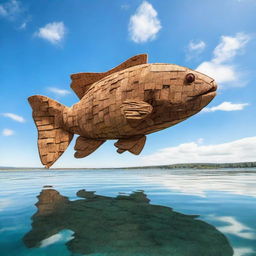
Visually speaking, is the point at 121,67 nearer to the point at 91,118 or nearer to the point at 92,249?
the point at 91,118

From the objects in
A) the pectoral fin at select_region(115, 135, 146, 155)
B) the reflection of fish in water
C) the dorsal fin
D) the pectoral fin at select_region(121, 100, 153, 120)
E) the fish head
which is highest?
the dorsal fin

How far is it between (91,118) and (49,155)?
6.54 feet

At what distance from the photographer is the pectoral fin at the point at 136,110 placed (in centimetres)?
464

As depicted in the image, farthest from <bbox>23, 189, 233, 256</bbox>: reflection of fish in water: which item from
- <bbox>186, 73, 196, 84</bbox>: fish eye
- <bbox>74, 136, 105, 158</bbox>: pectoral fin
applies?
<bbox>186, 73, 196, 84</bbox>: fish eye

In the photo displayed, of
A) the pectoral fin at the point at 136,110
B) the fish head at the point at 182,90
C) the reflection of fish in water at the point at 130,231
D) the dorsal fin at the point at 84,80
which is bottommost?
the reflection of fish in water at the point at 130,231

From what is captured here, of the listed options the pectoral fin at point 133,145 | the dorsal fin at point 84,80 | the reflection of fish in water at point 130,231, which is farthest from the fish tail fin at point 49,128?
the reflection of fish in water at point 130,231

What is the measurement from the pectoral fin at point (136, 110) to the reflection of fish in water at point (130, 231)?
2037mm

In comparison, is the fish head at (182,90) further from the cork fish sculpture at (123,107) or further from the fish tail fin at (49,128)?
the fish tail fin at (49,128)

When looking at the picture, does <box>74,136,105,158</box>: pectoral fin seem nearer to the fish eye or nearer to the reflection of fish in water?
the reflection of fish in water

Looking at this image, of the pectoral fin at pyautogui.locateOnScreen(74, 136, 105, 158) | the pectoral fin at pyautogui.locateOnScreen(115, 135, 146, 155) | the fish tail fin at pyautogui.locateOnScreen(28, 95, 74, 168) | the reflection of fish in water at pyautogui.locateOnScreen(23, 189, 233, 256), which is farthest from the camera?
the fish tail fin at pyautogui.locateOnScreen(28, 95, 74, 168)

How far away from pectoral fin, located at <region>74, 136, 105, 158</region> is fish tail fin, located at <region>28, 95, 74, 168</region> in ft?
1.29

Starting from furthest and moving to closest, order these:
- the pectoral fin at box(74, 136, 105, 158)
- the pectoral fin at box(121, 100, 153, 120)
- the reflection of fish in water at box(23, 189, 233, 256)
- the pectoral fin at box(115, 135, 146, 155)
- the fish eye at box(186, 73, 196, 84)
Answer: the pectoral fin at box(74, 136, 105, 158), the pectoral fin at box(115, 135, 146, 155), the fish eye at box(186, 73, 196, 84), the pectoral fin at box(121, 100, 153, 120), the reflection of fish in water at box(23, 189, 233, 256)

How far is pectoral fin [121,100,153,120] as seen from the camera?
15.2 ft

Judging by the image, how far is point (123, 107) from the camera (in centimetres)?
480
